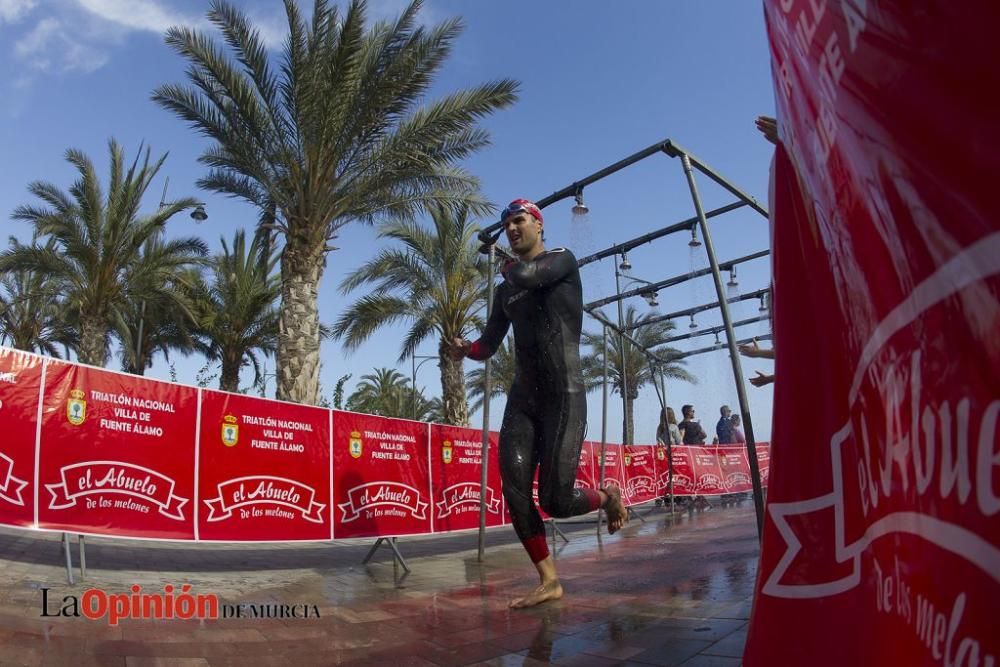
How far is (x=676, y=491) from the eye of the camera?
12586 mm

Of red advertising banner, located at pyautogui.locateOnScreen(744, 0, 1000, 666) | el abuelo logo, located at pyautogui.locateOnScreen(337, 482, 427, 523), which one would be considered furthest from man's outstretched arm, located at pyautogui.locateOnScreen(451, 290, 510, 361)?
red advertising banner, located at pyautogui.locateOnScreen(744, 0, 1000, 666)

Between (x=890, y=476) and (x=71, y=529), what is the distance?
4.78 meters

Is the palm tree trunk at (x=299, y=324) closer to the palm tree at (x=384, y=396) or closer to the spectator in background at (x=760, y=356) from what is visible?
the spectator in background at (x=760, y=356)

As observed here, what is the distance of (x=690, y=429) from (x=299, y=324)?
33.2ft

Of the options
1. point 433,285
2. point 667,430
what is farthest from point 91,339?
point 667,430

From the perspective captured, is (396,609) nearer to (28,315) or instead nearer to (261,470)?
(261,470)

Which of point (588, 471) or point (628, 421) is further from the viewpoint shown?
point (628, 421)

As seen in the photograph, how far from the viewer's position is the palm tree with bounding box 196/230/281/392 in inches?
755

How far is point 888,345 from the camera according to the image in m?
0.86

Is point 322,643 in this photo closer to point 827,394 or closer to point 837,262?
point 827,394

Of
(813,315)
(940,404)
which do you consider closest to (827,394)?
(813,315)

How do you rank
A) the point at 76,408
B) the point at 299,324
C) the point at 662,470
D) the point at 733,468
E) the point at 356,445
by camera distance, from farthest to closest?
the point at 733,468 → the point at 662,470 → the point at 299,324 → the point at 356,445 → the point at 76,408

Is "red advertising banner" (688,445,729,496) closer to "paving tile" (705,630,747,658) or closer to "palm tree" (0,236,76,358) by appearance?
"paving tile" (705,630,747,658)

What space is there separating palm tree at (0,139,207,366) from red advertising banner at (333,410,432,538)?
1311 centimetres
